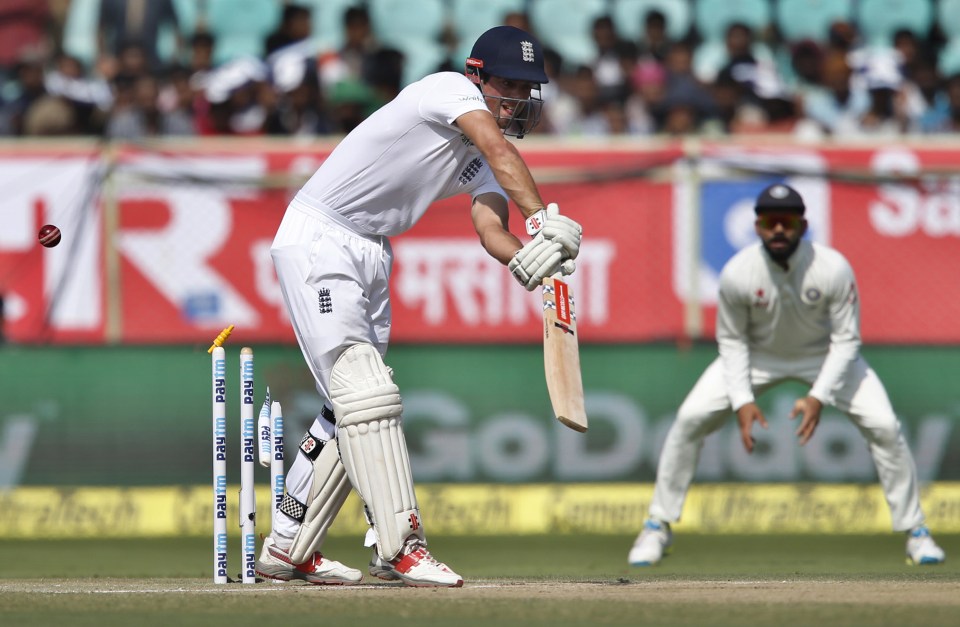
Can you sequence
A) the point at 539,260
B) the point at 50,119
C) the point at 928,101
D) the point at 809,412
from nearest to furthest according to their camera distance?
the point at 539,260, the point at 809,412, the point at 50,119, the point at 928,101

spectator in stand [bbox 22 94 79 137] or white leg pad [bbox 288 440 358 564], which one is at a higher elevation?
spectator in stand [bbox 22 94 79 137]

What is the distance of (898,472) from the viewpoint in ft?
24.7

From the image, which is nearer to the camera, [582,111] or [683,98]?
[683,98]

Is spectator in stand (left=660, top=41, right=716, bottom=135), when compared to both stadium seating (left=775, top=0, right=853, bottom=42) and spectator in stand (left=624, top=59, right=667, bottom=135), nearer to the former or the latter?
spectator in stand (left=624, top=59, right=667, bottom=135)

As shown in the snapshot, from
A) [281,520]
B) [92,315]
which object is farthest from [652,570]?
[92,315]

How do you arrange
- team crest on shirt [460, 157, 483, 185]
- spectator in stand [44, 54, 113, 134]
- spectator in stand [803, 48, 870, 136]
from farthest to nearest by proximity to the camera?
spectator in stand [803, 48, 870, 136] → spectator in stand [44, 54, 113, 134] → team crest on shirt [460, 157, 483, 185]

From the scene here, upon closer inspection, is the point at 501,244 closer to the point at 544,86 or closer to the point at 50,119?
the point at 544,86

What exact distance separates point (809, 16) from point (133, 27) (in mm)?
5671

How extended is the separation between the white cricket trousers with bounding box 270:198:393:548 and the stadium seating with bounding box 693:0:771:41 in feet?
28.5

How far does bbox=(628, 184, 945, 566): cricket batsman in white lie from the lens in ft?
24.6

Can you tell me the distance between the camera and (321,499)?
5.90m

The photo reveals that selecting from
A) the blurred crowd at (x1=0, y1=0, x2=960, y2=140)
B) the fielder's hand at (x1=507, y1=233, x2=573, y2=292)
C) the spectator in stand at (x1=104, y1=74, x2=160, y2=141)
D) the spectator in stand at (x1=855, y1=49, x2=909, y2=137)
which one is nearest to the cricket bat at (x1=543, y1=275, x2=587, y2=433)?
the fielder's hand at (x1=507, y1=233, x2=573, y2=292)

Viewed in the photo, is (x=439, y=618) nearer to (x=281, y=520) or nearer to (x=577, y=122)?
(x=281, y=520)

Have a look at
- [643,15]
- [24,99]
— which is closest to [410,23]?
[643,15]
